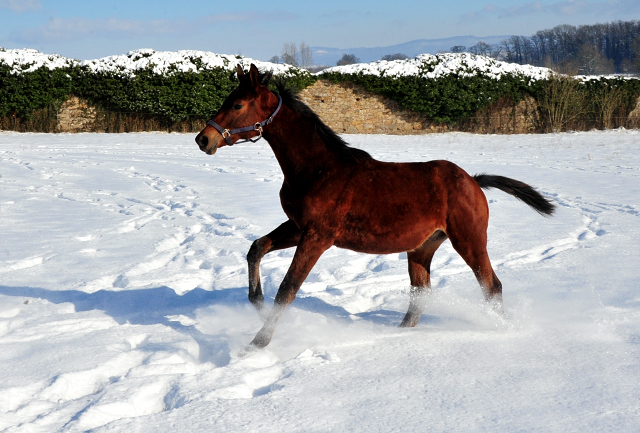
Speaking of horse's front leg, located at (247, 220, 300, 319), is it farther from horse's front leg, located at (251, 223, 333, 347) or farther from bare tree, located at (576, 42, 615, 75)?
bare tree, located at (576, 42, 615, 75)

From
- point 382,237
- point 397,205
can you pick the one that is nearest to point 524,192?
point 397,205

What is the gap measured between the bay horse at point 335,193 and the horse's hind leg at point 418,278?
0.25 meters

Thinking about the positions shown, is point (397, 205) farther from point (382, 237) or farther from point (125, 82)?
point (125, 82)

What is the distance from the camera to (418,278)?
13.0ft

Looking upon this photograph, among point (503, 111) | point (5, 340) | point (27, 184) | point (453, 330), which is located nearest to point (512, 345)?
point (453, 330)

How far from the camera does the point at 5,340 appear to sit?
3396 mm

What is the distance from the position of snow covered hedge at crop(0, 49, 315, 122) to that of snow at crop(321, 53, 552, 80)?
176 inches

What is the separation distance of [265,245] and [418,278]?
108cm

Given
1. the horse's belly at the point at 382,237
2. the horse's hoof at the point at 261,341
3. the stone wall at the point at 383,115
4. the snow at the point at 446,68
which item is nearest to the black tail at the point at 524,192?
the horse's belly at the point at 382,237

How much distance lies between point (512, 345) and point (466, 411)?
3.14 ft

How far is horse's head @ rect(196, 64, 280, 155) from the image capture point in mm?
3467

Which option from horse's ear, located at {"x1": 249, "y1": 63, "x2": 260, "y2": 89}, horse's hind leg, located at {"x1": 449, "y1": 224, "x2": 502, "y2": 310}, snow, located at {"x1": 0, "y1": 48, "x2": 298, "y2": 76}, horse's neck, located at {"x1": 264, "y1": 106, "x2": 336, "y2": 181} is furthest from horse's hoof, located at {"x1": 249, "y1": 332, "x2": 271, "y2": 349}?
snow, located at {"x1": 0, "y1": 48, "x2": 298, "y2": 76}

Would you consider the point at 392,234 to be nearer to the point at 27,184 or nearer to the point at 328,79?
the point at 27,184

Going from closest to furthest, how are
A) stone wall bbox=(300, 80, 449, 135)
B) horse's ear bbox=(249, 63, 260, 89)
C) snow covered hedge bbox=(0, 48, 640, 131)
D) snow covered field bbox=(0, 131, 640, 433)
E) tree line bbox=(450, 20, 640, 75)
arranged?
snow covered field bbox=(0, 131, 640, 433)
horse's ear bbox=(249, 63, 260, 89)
snow covered hedge bbox=(0, 48, 640, 131)
stone wall bbox=(300, 80, 449, 135)
tree line bbox=(450, 20, 640, 75)
